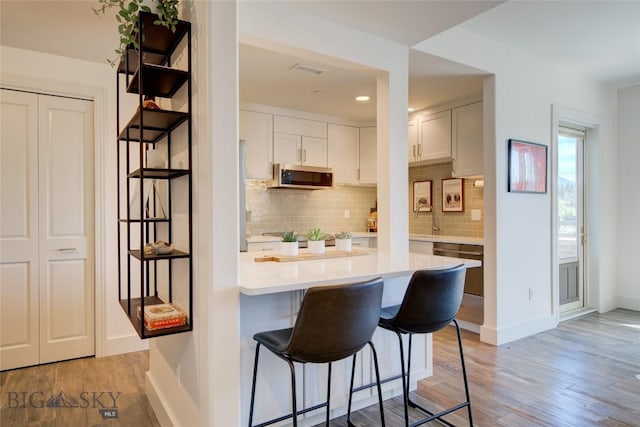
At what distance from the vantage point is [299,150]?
4.62m

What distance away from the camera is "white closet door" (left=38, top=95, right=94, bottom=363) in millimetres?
3029

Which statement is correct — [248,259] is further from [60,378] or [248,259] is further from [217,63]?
[60,378]

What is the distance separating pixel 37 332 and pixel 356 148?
3852 millimetres

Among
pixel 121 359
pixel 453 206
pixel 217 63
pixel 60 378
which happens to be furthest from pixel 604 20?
pixel 60 378

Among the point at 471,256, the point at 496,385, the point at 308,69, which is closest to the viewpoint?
the point at 496,385

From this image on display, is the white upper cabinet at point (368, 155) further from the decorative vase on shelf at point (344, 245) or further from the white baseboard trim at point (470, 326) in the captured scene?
the decorative vase on shelf at point (344, 245)

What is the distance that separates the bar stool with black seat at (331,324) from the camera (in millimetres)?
1478

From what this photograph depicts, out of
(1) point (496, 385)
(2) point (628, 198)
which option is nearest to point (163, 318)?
(1) point (496, 385)

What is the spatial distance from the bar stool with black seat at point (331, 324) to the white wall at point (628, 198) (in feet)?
14.4

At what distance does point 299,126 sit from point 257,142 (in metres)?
0.61

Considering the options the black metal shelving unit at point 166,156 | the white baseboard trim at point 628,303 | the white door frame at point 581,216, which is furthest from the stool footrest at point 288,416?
the white baseboard trim at point 628,303

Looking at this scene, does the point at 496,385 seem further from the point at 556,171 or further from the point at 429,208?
the point at 429,208

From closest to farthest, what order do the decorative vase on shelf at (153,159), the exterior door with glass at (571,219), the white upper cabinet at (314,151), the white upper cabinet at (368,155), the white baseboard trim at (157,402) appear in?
1. the decorative vase on shelf at (153,159)
2. the white baseboard trim at (157,402)
3. the exterior door with glass at (571,219)
4. the white upper cabinet at (314,151)
5. the white upper cabinet at (368,155)

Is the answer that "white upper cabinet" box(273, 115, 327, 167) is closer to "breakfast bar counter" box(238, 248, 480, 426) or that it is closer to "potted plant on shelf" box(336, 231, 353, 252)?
"potted plant on shelf" box(336, 231, 353, 252)
